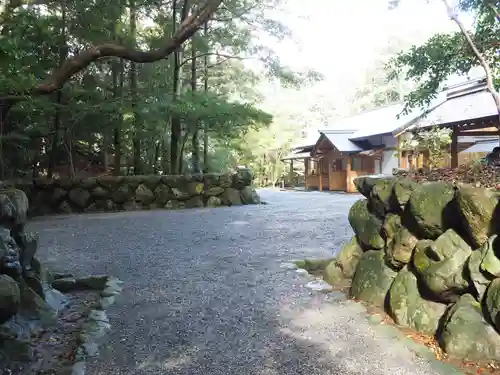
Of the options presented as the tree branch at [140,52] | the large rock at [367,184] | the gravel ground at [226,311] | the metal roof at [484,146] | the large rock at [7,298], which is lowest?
the gravel ground at [226,311]

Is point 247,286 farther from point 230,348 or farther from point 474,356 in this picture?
point 474,356

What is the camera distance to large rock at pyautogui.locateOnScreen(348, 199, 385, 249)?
3355 millimetres

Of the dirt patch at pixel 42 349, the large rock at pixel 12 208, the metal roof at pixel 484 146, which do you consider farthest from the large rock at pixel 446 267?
the metal roof at pixel 484 146

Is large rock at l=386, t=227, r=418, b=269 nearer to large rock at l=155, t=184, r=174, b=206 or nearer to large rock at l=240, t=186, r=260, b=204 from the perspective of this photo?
large rock at l=155, t=184, r=174, b=206

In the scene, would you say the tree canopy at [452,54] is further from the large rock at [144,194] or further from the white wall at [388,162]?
the white wall at [388,162]

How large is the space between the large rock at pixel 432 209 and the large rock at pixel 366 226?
45 centimetres

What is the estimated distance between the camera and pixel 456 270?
2441mm

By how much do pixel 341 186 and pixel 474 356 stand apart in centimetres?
1709

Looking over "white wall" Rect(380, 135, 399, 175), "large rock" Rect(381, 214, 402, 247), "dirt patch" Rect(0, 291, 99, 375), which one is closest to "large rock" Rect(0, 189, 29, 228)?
"dirt patch" Rect(0, 291, 99, 375)

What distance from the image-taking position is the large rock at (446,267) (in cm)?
242

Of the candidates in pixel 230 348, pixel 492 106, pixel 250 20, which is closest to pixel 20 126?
pixel 250 20

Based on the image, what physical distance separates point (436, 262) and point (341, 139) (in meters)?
16.0

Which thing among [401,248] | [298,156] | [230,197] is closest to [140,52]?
[401,248]

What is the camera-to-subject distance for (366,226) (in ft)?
11.6
